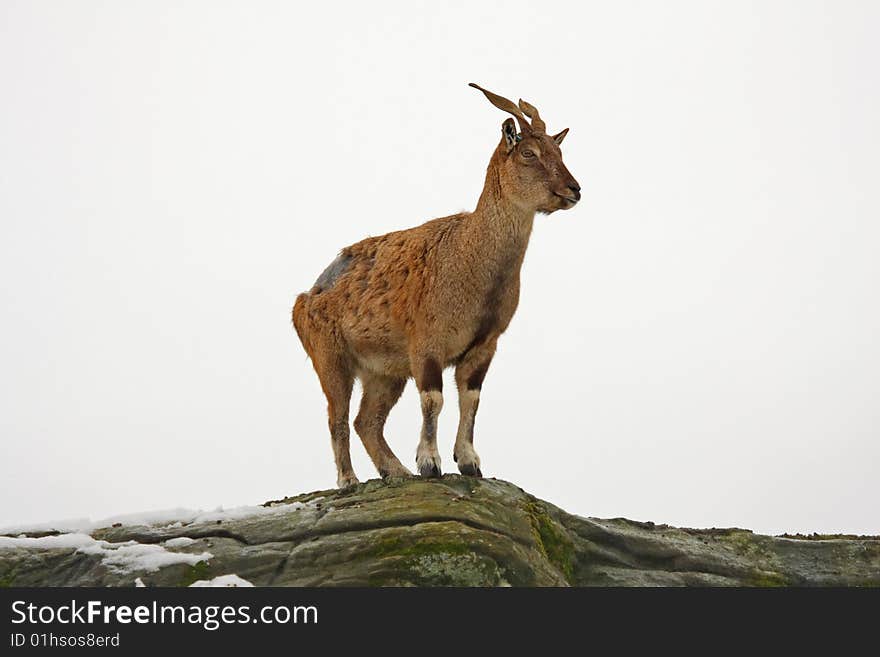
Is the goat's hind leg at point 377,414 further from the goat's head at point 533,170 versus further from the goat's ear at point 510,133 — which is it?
the goat's ear at point 510,133

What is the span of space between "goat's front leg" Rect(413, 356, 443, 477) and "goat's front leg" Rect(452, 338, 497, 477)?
18.0 inches

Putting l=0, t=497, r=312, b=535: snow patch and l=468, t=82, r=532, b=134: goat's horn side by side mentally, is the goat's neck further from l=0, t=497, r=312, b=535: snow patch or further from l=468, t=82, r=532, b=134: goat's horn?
l=0, t=497, r=312, b=535: snow patch

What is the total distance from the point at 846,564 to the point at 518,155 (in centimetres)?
609

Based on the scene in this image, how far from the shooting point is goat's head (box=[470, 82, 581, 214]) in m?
12.3

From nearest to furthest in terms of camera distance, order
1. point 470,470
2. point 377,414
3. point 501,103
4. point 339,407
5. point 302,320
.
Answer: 1. point 470,470
2. point 501,103
3. point 339,407
4. point 377,414
5. point 302,320

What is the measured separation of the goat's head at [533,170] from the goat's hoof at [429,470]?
3.23 m

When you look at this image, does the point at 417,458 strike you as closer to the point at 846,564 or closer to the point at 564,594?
the point at 564,594

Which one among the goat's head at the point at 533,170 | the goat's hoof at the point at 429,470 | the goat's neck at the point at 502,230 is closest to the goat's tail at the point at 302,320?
the goat's neck at the point at 502,230

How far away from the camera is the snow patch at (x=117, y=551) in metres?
10.3

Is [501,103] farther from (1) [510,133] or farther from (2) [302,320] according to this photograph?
(2) [302,320]

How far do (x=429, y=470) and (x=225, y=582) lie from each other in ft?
9.73

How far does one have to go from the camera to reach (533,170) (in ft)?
40.9

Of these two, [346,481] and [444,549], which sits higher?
[346,481]

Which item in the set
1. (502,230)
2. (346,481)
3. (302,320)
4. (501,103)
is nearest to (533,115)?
(501,103)
